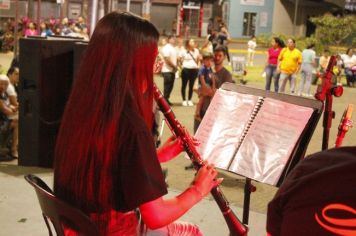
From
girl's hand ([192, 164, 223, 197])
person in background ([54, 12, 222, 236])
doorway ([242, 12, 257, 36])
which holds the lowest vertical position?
girl's hand ([192, 164, 223, 197])

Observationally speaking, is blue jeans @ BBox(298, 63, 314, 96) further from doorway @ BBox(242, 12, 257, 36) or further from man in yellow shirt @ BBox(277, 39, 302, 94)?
doorway @ BBox(242, 12, 257, 36)

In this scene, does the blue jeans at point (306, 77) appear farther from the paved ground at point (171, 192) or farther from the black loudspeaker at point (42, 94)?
the black loudspeaker at point (42, 94)

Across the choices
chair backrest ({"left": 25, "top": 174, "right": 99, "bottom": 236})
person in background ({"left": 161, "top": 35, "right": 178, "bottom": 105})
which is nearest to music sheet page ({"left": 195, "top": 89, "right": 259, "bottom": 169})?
chair backrest ({"left": 25, "top": 174, "right": 99, "bottom": 236})

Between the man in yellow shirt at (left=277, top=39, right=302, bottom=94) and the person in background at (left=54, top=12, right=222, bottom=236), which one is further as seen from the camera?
the man in yellow shirt at (left=277, top=39, right=302, bottom=94)

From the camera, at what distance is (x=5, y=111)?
6.75 m

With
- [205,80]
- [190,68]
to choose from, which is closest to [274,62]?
[190,68]

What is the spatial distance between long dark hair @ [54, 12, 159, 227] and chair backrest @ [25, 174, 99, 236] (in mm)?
65

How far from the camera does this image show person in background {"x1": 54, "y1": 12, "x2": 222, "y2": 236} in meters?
1.97

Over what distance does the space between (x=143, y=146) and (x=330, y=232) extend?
3.29 ft

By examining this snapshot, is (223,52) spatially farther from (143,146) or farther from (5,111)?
(143,146)

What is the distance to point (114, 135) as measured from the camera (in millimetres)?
1969

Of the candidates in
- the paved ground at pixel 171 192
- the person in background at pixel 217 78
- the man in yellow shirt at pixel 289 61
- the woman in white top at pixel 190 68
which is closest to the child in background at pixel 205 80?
the person in background at pixel 217 78

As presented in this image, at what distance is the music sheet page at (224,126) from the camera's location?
318 cm

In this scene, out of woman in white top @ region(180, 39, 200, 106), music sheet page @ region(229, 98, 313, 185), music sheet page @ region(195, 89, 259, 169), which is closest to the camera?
music sheet page @ region(229, 98, 313, 185)
